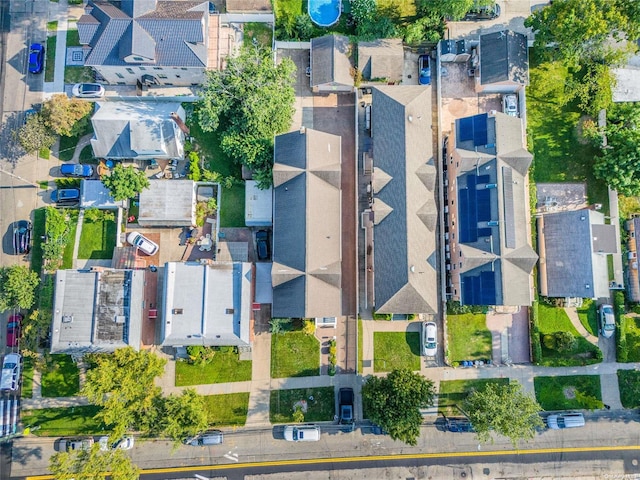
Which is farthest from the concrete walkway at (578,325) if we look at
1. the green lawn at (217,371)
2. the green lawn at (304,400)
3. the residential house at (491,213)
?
the green lawn at (217,371)

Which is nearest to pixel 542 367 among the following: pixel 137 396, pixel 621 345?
pixel 621 345

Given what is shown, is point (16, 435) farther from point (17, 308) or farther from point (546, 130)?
point (546, 130)

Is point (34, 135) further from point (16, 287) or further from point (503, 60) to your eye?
point (503, 60)

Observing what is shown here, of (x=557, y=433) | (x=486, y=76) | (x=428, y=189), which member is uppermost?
(x=486, y=76)

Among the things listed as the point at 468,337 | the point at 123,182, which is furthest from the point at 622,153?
the point at 123,182

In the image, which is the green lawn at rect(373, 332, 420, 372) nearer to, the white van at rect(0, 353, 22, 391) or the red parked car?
the white van at rect(0, 353, 22, 391)

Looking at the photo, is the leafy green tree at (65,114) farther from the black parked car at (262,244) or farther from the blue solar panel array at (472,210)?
the blue solar panel array at (472,210)
